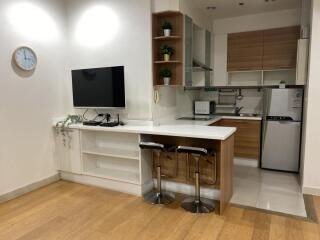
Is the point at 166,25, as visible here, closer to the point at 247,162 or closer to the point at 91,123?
the point at 91,123

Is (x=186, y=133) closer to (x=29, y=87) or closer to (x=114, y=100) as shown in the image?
(x=114, y=100)

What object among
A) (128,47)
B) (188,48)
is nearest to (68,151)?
(128,47)

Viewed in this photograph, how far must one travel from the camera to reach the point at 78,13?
386 cm

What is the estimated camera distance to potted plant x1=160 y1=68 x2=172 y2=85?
11.2ft

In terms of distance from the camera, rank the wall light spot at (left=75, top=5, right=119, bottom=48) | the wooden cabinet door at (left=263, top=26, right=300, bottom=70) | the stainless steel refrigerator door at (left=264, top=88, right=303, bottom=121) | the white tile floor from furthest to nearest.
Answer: the wooden cabinet door at (left=263, top=26, right=300, bottom=70) < the stainless steel refrigerator door at (left=264, top=88, right=303, bottom=121) < the wall light spot at (left=75, top=5, right=119, bottom=48) < the white tile floor

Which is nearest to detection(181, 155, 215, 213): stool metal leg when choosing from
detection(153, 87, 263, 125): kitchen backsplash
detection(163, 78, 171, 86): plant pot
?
detection(153, 87, 263, 125): kitchen backsplash

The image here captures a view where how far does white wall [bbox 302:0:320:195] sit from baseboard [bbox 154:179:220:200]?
1.24 m

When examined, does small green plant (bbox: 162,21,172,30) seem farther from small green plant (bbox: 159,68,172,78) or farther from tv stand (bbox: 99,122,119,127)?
tv stand (bbox: 99,122,119,127)

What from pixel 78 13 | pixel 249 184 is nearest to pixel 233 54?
pixel 249 184

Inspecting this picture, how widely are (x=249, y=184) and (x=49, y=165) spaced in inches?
119

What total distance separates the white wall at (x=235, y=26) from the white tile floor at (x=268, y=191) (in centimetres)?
195

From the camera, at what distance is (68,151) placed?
12.2 feet

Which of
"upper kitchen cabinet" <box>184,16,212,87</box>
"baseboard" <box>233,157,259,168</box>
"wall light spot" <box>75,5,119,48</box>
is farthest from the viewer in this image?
"baseboard" <box>233,157,259,168</box>

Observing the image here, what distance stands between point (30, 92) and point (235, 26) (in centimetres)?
384
